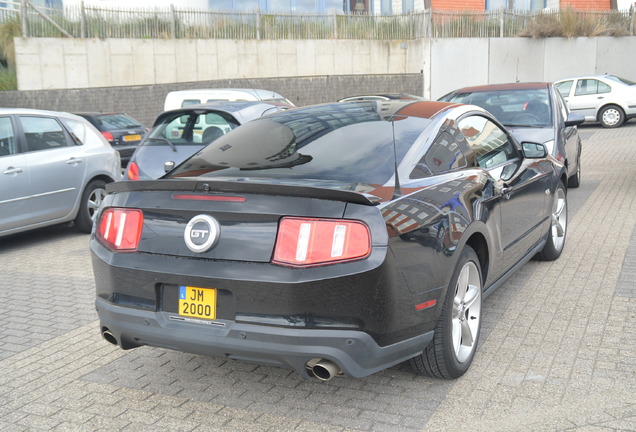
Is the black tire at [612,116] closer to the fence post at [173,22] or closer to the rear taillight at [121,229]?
the fence post at [173,22]

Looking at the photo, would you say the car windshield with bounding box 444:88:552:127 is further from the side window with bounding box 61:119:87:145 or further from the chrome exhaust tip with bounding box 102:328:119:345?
the chrome exhaust tip with bounding box 102:328:119:345

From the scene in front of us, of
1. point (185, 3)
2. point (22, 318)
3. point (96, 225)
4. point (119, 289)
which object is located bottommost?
point (22, 318)

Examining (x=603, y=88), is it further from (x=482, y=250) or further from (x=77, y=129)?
(x=482, y=250)

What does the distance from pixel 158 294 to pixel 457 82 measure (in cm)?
2647

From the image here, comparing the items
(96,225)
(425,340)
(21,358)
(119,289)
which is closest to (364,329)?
(425,340)

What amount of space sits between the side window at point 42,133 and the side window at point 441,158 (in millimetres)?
5580

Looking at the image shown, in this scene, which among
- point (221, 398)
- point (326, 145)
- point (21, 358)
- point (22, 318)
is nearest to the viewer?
point (221, 398)

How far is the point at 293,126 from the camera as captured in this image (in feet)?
15.4

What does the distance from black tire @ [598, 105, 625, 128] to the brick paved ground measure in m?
16.7

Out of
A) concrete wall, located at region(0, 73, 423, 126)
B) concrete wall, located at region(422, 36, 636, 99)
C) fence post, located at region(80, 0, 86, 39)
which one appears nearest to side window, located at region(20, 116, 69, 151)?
concrete wall, located at region(0, 73, 423, 126)

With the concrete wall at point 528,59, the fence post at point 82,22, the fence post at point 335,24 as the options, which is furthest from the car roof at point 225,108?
the concrete wall at point 528,59

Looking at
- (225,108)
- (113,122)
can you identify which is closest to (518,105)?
(225,108)

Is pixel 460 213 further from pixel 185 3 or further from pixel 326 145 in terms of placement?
pixel 185 3

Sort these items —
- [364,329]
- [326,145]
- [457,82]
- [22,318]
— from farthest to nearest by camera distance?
[457,82] < [22,318] < [326,145] < [364,329]
